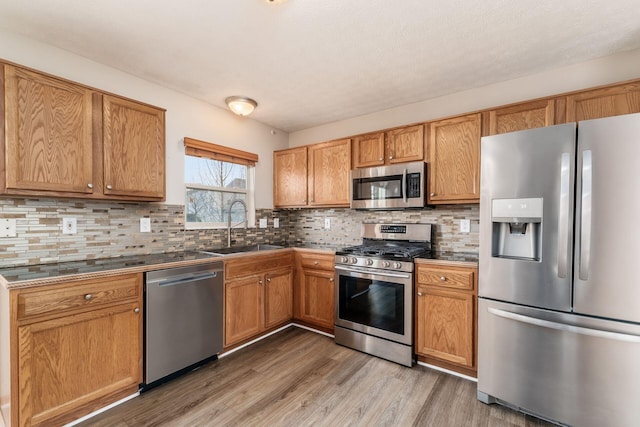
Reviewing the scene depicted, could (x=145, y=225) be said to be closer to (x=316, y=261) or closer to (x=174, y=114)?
(x=174, y=114)

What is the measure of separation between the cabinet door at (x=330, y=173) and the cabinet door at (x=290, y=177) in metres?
0.12

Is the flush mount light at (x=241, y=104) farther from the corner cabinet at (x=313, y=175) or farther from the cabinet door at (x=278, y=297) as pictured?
the cabinet door at (x=278, y=297)

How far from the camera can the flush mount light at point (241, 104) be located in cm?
284

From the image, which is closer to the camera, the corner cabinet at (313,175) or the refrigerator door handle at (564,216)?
the refrigerator door handle at (564,216)

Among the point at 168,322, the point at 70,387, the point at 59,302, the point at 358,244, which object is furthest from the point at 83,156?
the point at 358,244

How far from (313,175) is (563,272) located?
2.48 m

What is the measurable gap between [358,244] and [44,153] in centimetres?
288

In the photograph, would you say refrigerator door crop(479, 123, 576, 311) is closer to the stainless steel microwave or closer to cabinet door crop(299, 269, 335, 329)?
the stainless steel microwave

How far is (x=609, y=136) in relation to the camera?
5.09 feet

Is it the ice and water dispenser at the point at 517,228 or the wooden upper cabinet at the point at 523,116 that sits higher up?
the wooden upper cabinet at the point at 523,116

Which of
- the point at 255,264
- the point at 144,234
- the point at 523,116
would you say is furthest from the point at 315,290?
the point at 523,116

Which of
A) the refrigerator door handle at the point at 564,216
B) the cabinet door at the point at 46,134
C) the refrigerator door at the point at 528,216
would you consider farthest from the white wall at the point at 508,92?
the cabinet door at the point at 46,134

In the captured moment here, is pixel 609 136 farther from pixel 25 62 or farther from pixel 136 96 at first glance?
pixel 25 62

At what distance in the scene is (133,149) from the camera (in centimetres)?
226
